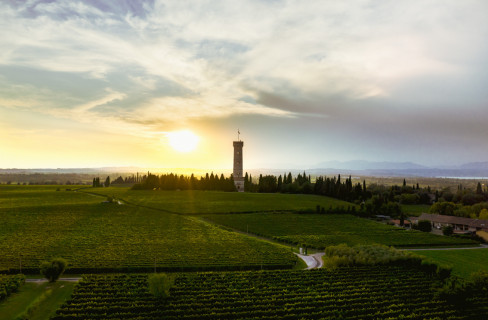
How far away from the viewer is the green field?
65.6 metres

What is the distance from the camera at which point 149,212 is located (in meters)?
94.8

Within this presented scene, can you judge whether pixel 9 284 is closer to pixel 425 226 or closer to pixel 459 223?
pixel 425 226

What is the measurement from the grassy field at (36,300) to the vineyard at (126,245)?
16.5ft

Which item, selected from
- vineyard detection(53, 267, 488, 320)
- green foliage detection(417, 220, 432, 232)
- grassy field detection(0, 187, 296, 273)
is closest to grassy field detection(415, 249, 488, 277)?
vineyard detection(53, 267, 488, 320)

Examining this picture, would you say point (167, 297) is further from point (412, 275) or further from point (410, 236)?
point (410, 236)

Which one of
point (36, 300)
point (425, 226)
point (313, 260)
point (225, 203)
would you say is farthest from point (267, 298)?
point (225, 203)

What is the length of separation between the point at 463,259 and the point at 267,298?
4182 cm

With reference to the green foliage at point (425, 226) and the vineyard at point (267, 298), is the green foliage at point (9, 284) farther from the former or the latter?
the green foliage at point (425, 226)

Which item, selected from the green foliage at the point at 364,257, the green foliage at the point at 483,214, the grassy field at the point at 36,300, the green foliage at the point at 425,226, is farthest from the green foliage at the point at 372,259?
the green foliage at the point at 483,214

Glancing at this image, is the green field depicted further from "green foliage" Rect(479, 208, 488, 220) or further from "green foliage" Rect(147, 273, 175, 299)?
"green foliage" Rect(147, 273, 175, 299)

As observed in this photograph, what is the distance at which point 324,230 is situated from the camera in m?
76.1

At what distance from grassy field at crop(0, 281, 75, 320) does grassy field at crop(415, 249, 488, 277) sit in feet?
170

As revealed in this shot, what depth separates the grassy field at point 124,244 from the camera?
4547cm

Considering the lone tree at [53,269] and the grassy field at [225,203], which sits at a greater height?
the grassy field at [225,203]
